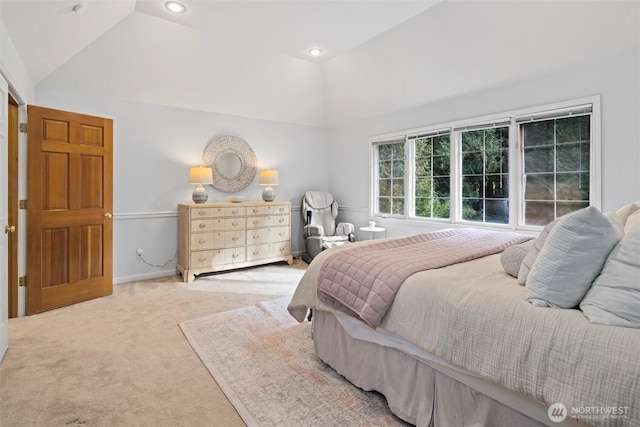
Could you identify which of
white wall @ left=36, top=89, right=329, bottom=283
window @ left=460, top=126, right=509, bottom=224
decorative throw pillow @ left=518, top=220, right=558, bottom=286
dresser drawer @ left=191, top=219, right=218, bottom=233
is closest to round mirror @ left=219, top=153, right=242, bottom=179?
white wall @ left=36, top=89, right=329, bottom=283

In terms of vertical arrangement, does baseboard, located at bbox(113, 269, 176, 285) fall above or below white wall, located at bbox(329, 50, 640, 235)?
below

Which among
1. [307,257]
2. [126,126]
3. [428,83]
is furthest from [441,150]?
[126,126]

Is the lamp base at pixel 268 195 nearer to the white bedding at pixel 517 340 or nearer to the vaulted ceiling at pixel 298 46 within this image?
the vaulted ceiling at pixel 298 46

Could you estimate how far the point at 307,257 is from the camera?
5.18 metres

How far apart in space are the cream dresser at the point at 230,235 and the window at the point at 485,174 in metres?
2.51

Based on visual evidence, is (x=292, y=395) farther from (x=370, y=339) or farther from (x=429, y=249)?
(x=429, y=249)

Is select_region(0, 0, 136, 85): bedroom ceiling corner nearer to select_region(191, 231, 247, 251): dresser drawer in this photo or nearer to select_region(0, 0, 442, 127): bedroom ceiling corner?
select_region(0, 0, 442, 127): bedroom ceiling corner

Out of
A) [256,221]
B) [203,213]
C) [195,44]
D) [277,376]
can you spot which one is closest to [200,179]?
[203,213]

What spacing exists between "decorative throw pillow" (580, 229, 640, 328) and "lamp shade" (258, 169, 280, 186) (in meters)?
4.17

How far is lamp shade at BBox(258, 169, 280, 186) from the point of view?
16.2 ft

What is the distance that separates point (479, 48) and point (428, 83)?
0.75 m

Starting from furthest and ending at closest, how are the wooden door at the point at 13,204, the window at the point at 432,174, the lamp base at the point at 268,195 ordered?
the lamp base at the point at 268,195, the window at the point at 432,174, the wooden door at the point at 13,204

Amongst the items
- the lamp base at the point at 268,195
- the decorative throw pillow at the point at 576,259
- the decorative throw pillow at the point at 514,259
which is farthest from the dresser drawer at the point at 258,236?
the decorative throw pillow at the point at 576,259

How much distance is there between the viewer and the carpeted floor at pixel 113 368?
5.63 ft
